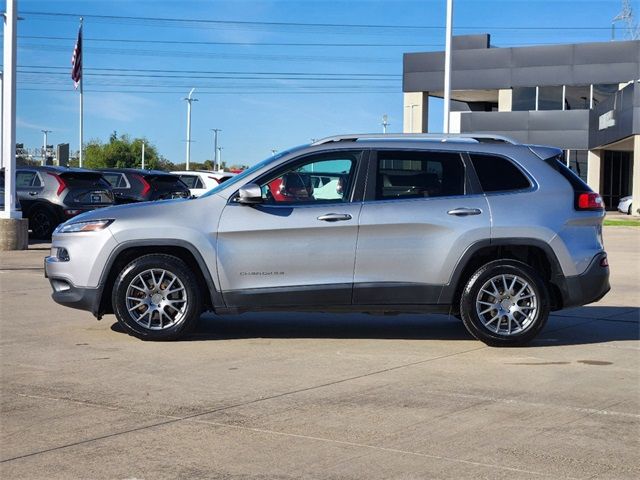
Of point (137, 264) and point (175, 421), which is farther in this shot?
point (137, 264)

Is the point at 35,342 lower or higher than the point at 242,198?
lower

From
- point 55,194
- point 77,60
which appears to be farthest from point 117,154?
Result: point 55,194

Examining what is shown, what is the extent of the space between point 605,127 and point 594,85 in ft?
16.1

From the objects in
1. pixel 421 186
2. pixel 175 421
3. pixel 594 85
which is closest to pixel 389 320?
pixel 421 186

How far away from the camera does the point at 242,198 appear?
8.23 meters

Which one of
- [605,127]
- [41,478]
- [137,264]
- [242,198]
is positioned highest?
[605,127]

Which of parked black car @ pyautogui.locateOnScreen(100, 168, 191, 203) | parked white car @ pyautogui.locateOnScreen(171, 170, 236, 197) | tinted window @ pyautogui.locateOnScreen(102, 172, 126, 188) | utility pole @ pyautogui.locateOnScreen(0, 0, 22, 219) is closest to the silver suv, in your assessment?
utility pole @ pyautogui.locateOnScreen(0, 0, 22, 219)

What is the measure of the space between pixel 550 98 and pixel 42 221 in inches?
1359

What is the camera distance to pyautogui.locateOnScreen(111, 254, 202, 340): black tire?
8.32m

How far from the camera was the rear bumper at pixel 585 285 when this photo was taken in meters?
8.34

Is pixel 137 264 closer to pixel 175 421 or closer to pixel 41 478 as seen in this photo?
pixel 175 421

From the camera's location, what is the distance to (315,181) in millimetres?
8422

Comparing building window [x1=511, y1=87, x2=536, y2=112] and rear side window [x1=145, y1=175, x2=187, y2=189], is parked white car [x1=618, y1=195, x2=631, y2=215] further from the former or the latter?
rear side window [x1=145, y1=175, x2=187, y2=189]

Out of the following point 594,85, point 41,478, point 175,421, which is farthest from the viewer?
point 594,85
